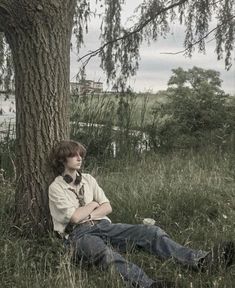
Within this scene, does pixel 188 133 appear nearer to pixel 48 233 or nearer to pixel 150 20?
pixel 150 20

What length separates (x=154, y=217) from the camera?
5.22m

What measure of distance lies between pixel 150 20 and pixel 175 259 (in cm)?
642

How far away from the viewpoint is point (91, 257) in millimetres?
3979

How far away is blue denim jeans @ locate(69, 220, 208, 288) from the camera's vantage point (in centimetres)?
372

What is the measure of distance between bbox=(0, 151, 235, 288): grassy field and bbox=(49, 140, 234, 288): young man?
0.28 ft

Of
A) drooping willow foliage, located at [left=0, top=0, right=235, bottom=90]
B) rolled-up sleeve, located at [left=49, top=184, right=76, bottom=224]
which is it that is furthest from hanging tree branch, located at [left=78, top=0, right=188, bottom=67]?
rolled-up sleeve, located at [left=49, top=184, right=76, bottom=224]

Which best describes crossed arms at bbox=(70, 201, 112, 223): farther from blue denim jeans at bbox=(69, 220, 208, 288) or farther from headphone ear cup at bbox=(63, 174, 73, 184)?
headphone ear cup at bbox=(63, 174, 73, 184)

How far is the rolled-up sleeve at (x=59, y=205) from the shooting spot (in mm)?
4328

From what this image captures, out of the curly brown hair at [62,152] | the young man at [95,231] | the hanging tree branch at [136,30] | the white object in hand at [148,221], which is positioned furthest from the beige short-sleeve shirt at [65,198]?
the hanging tree branch at [136,30]

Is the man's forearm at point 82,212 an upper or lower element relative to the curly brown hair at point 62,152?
lower

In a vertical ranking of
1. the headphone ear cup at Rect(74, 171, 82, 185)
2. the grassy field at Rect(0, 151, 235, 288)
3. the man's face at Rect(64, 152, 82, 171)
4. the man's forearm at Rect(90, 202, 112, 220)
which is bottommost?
the grassy field at Rect(0, 151, 235, 288)

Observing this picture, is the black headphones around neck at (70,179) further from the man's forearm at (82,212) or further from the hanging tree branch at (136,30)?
the hanging tree branch at (136,30)

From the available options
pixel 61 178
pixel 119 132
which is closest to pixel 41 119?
pixel 61 178

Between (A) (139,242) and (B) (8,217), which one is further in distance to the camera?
(B) (8,217)
